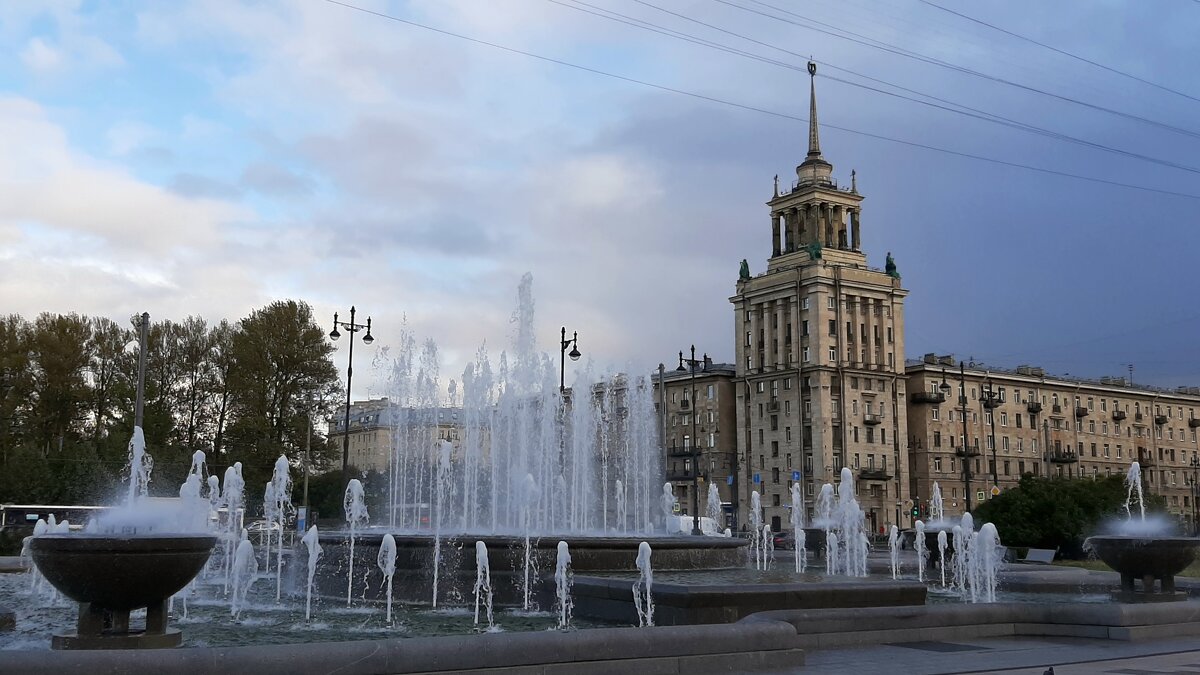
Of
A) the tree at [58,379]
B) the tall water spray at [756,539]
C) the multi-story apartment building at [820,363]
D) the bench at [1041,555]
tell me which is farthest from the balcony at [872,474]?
the tree at [58,379]

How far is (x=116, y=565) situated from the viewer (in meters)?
7.84

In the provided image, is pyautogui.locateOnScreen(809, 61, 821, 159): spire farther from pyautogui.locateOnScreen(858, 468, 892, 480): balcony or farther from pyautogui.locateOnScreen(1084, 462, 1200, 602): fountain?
pyautogui.locateOnScreen(1084, 462, 1200, 602): fountain

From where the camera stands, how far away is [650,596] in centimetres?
1167

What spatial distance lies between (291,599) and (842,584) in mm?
9048

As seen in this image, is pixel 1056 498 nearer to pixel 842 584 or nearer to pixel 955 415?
pixel 842 584

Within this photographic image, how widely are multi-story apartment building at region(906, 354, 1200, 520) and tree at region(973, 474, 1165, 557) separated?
44706 millimetres

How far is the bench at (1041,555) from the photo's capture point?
106 ft

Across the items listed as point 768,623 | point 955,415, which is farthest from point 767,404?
point 768,623

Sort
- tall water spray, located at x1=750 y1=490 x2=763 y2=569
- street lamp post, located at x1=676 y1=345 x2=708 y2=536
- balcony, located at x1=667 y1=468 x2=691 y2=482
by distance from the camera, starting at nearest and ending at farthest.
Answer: tall water spray, located at x1=750 y1=490 x2=763 y2=569 < street lamp post, located at x1=676 y1=345 x2=708 y2=536 < balcony, located at x1=667 y1=468 x2=691 y2=482

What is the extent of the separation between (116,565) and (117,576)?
0.12 meters

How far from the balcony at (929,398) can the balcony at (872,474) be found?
9.06 m

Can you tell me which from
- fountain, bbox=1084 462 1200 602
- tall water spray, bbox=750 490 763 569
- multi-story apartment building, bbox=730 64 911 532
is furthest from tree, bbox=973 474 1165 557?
multi-story apartment building, bbox=730 64 911 532

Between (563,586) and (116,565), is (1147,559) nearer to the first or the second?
(563,586)

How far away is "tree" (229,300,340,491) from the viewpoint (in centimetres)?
4928
